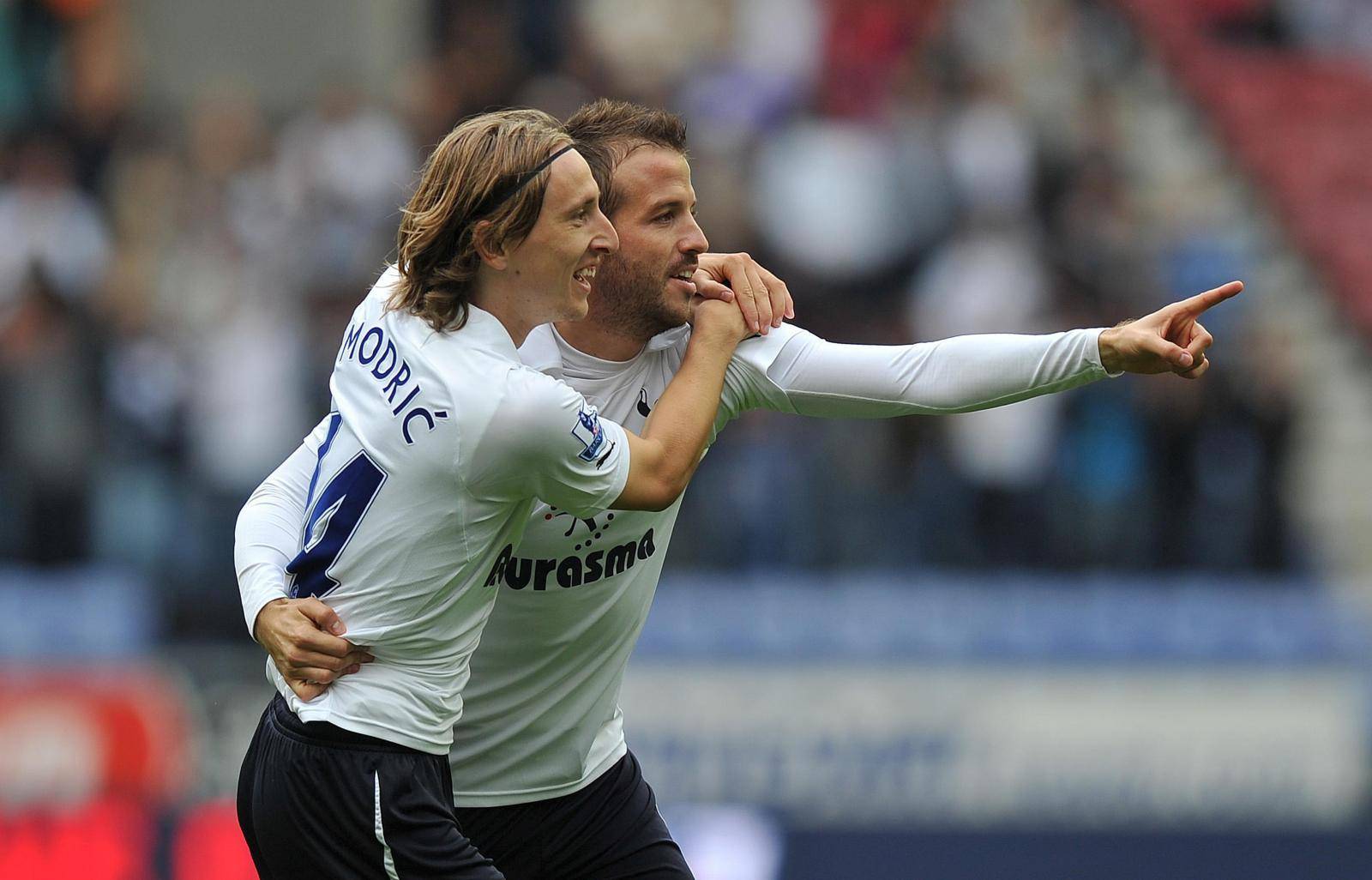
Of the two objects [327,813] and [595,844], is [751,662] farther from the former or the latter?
[327,813]

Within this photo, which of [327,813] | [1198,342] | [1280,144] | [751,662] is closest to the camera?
[327,813]

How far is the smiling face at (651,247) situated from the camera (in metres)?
4.23

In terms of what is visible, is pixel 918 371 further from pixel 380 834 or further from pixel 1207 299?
pixel 380 834

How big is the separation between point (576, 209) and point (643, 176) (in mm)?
439

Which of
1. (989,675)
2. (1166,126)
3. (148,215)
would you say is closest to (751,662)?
(989,675)

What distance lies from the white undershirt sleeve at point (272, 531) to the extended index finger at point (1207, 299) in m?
1.77

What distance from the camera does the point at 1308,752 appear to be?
934 cm

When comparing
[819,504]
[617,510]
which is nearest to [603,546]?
[617,510]

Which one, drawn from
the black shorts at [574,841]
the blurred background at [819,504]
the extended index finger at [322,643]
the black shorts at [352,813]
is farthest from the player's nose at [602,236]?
the blurred background at [819,504]

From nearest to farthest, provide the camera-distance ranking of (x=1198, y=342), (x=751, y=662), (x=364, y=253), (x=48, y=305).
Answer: (x=1198, y=342), (x=751, y=662), (x=48, y=305), (x=364, y=253)

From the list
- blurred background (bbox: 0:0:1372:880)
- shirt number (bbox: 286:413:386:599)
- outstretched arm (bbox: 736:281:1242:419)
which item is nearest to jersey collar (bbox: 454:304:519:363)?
shirt number (bbox: 286:413:386:599)

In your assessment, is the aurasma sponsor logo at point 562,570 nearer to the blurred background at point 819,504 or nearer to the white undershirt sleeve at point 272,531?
the white undershirt sleeve at point 272,531

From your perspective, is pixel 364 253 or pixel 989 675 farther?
pixel 364 253

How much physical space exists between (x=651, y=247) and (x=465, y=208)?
2.01 ft
